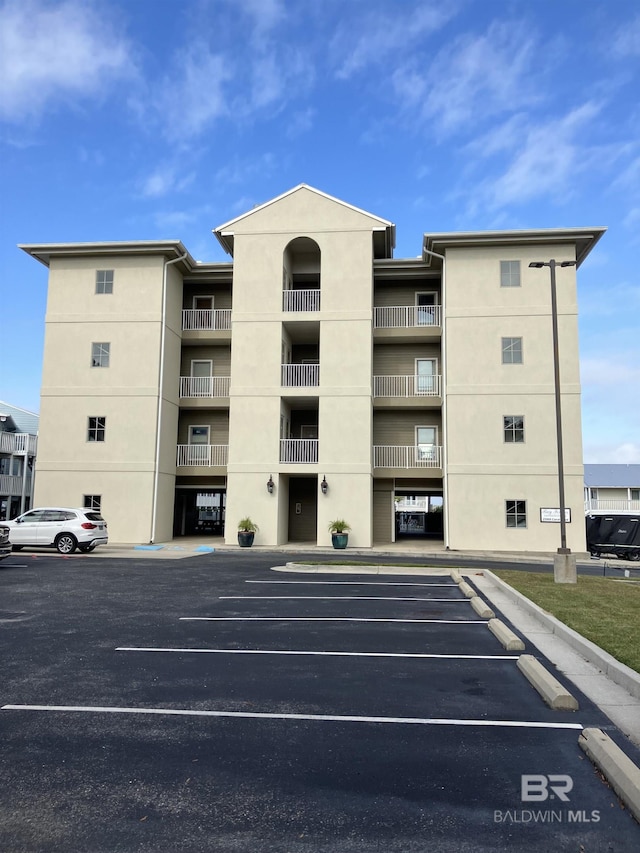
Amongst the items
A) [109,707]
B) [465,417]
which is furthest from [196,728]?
[465,417]

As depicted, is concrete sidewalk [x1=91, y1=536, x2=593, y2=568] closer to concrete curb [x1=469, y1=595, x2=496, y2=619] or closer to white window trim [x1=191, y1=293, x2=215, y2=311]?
concrete curb [x1=469, y1=595, x2=496, y2=619]

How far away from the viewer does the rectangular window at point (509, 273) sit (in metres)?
27.4

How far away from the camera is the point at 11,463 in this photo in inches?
1650

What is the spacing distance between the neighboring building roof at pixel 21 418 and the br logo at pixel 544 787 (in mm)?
44224

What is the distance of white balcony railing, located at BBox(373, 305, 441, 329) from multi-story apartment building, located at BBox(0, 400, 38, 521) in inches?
973

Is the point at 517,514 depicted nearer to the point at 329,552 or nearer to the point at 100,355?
the point at 329,552

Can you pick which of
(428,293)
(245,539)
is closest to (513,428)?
(428,293)

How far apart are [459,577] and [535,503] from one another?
11943 millimetres

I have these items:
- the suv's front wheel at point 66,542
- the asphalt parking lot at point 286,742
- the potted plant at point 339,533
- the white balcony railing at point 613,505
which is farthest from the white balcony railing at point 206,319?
the white balcony railing at point 613,505

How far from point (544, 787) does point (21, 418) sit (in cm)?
4647

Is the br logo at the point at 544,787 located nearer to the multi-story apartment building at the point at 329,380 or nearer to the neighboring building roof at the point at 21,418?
the multi-story apartment building at the point at 329,380

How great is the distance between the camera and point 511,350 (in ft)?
88.9

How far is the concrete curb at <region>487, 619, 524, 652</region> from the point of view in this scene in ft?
27.8

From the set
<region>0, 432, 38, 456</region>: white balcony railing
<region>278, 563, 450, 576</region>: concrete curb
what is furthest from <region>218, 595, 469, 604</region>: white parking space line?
<region>0, 432, 38, 456</region>: white balcony railing
